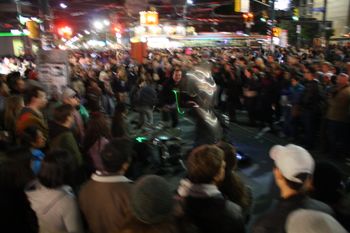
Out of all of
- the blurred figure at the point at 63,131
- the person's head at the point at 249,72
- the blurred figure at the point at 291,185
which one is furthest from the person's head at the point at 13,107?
the person's head at the point at 249,72

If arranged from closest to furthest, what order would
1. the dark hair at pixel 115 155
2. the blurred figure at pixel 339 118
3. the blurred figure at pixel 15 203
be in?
1. the blurred figure at pixel 15 203
2. the dark hair at pixel 115 155
3. the blurred figure at pixel 339 118

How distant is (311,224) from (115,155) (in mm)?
1618

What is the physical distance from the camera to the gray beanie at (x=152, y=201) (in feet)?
6.79

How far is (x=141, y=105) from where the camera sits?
9.80 m

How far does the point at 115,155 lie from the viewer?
2.89 metres

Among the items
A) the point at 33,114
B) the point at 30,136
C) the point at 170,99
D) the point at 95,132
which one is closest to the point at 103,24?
the point at 170,99

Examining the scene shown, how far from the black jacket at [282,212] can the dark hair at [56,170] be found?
1.57 metres

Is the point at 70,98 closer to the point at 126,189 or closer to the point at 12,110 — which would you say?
the point at 12,110

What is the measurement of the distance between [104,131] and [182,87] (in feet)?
5.74

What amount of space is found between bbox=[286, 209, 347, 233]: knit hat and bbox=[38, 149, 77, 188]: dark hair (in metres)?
1.86

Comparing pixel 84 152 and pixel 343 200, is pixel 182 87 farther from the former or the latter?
pixel 343 200

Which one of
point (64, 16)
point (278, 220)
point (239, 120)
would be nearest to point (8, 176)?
point (278, 220)

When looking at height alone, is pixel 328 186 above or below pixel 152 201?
below

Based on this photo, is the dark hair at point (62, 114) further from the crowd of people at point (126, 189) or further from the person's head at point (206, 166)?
the person's head at point (206, 166)
